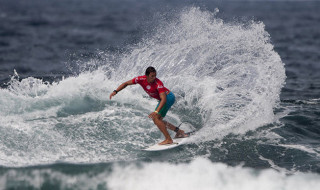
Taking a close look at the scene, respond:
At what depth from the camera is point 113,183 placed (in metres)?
8.94

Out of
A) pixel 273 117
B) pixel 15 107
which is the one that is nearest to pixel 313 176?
pixel 273 117

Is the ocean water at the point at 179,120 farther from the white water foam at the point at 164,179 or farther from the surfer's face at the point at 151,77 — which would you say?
the surfer's face at the point at 151,77

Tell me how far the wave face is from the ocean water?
0.03 meters

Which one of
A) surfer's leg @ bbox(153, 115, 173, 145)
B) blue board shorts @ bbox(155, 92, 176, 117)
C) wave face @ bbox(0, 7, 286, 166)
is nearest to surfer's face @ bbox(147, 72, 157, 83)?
blue board shorts @ bbox(155, 92, 176, 117)

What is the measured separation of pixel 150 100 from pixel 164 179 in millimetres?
4885

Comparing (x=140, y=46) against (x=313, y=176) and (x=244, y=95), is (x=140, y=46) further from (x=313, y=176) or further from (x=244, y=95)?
(x=313, y=176)

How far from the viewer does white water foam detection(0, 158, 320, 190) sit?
8.82 meters

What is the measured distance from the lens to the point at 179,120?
1265 centimetres

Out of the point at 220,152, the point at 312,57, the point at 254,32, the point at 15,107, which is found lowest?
the point at 220,152

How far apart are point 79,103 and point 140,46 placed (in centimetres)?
449

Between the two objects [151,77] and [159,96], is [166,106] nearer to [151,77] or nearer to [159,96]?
[159,96]

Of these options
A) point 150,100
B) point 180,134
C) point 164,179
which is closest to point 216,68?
point 150,100

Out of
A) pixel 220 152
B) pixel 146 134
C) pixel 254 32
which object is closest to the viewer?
pixel 220 152

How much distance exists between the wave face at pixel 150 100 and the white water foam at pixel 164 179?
0.43m
